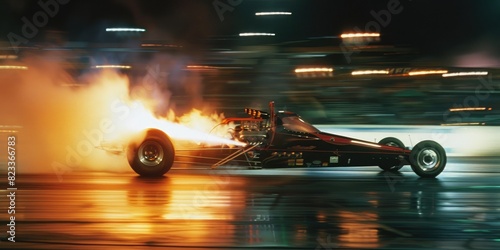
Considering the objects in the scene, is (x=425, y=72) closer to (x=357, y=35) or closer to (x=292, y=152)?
(x=357, y=35)

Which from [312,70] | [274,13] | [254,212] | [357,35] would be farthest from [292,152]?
[274,13]

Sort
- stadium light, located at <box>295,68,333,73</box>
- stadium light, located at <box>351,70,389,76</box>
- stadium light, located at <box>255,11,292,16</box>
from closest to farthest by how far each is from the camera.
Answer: stadium light, located at <box>351,70,389,76</box> < stadium light, located at <box>295,68,333,73</box> < stadium light, located at <box>255,11,292,16</box>

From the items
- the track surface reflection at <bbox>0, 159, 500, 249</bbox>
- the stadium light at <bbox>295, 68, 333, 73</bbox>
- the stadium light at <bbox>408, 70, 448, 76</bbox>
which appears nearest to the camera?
the track surface reflection at <bbox>0, 159, 500, 249</bbox>

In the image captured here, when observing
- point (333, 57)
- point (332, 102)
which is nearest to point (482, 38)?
point (333, 57)

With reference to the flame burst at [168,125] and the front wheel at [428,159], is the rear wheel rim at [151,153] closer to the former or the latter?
the flame burst at [168,125]

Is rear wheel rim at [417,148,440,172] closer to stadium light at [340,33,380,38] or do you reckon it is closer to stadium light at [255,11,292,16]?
stadium light at [340,33,380,38]

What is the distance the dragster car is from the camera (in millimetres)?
11461

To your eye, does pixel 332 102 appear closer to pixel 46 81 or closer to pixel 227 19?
pixel 227 19

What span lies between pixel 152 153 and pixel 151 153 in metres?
0.02

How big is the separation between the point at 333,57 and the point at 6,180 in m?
13.2

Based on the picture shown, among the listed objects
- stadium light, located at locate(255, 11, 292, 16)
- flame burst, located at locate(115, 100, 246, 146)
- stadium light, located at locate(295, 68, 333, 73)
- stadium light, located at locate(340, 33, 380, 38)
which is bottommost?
flame burst, located at locate(115, 100, 246, 146)

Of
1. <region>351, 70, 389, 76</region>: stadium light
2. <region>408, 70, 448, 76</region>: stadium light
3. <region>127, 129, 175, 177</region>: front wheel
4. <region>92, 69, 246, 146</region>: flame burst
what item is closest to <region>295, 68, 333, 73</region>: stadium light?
<region>351, 70, 389, 76</region>: stadium light

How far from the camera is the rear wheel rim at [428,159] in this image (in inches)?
462

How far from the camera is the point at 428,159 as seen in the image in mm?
11789
